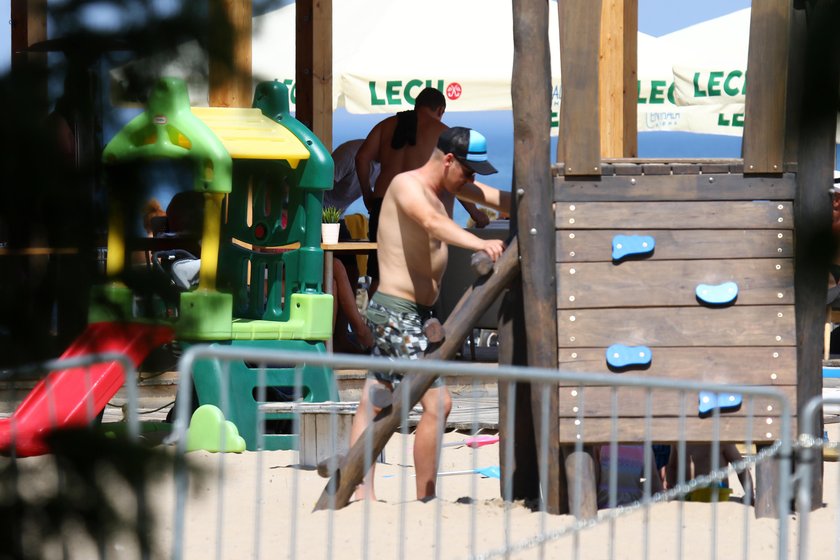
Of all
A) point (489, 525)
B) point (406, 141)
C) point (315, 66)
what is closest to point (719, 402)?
point (489, 525)

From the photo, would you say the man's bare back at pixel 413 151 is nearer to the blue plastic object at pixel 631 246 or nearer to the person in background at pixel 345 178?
the person in background at pixel 345 178

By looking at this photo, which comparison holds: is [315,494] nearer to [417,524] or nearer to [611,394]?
[417,524]

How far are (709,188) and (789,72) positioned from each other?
12.7ft

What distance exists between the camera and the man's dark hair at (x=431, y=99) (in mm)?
8000

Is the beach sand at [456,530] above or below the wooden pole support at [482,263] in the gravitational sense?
below

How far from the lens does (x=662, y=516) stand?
4.85 meters

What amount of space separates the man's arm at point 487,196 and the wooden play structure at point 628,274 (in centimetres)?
42

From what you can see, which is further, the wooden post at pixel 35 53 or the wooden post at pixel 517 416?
the wooden post at pixel 517 416

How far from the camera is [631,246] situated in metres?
4.91

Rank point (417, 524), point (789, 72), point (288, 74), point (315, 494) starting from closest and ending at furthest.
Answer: point (789, 72) → point (417, 524) → point (315, 494) → point (288, 74)

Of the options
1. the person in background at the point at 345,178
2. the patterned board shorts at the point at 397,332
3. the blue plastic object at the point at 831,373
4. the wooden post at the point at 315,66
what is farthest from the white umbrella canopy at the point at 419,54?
the patterned board shorts at the point at 397,332

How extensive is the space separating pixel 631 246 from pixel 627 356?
1.30 feet

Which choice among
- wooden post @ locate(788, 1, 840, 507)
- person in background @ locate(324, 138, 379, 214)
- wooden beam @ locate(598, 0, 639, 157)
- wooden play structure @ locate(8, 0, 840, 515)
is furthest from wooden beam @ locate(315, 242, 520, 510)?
person in background @ locate(324, 138, 379, 214)

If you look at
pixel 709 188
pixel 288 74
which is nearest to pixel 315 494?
pixel 709 188
